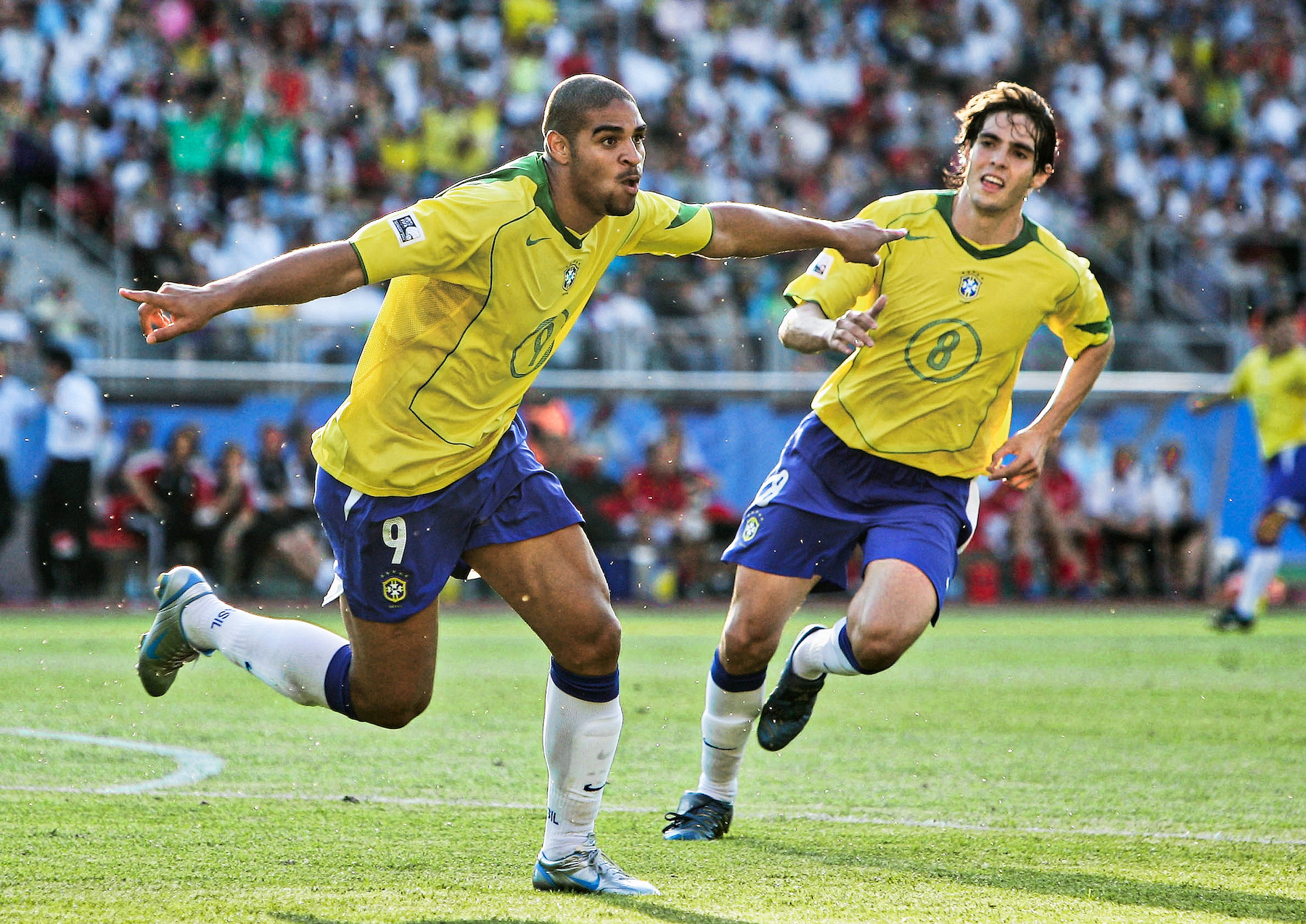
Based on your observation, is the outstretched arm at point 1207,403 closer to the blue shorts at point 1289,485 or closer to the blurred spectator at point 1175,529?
the blue shorts at point 1289,485

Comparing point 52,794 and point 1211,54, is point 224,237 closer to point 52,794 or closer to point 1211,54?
point 52,794

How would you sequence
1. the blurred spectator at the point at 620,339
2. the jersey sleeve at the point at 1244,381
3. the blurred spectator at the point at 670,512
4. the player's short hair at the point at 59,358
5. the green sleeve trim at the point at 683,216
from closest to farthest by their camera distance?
the green sleeve trim at the point at 683,216, the jersey sleeve at the point at 1244,381, the player's short hair at the point at 59,358, the blurred spectator at the point at 670,512, the blurred spectator at the point at 620,339

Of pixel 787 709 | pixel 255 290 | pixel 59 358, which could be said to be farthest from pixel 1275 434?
pixel 255 290

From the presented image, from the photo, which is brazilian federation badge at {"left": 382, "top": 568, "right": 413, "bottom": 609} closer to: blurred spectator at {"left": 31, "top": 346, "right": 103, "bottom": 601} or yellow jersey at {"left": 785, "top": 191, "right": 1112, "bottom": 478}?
yellow jersey at {"left": 785, "top": 191, "right": 1112, "bottom": 478}

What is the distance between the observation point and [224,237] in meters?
16.5

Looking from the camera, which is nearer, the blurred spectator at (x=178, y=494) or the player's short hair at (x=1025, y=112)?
the player's short hair at (x=1025, y=112)

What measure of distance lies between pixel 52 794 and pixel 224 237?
1153 cm

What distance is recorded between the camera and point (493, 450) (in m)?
5.02

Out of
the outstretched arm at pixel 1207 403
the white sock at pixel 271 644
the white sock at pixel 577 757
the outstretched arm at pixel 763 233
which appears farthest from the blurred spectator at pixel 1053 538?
the white sock at pixel 577 757

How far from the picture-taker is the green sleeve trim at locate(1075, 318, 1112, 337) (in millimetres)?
6184

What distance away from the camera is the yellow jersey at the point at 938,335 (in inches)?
233

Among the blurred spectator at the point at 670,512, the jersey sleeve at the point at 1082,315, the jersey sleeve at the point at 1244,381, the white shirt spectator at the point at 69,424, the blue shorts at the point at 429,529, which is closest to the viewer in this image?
the blue shorts at the point at 429,529

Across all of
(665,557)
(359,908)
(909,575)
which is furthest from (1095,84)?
(359,908)

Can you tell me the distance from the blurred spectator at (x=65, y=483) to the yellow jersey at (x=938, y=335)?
1035cm
